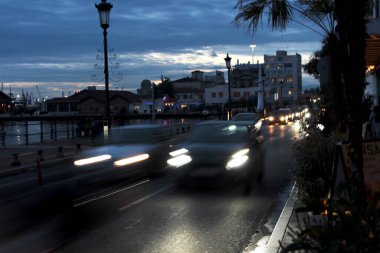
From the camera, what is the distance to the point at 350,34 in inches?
185

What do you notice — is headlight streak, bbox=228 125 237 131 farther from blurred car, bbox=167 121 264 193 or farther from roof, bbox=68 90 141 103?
roof, bbox=68 90 141 103

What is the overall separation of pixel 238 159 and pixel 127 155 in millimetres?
3079

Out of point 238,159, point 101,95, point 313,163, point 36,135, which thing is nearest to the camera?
point 313,163

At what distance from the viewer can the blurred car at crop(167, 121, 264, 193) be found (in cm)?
1310

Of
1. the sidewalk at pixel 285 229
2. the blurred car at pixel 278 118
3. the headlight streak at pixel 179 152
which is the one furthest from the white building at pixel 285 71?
the sidewalk at pixel 285 229

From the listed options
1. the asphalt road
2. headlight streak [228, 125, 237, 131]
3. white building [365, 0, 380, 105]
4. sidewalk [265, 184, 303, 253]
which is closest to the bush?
sidewalk [265, 184, 303, 253]

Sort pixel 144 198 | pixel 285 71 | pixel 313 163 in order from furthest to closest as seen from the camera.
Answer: pixel 285 71 → pixel 144 198 → pixel 313 163

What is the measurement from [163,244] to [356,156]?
3.68 m

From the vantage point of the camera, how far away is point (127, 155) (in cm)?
1234

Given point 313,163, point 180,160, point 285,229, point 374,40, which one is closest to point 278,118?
point 374,40

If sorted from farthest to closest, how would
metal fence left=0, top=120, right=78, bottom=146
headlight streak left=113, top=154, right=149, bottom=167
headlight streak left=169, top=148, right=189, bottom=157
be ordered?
metal fence left=0, top=120, right=78, bottom=146 < headlight streak left=169, top=148, right=189, bottom=157 < headlight streak left=113, top=154, right=149, bottom=167

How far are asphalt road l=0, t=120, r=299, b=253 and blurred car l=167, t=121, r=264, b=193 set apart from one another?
570 mm

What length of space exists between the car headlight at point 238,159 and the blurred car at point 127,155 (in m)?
2.01

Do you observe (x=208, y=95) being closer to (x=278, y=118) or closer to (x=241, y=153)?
(x=278, y=118)
